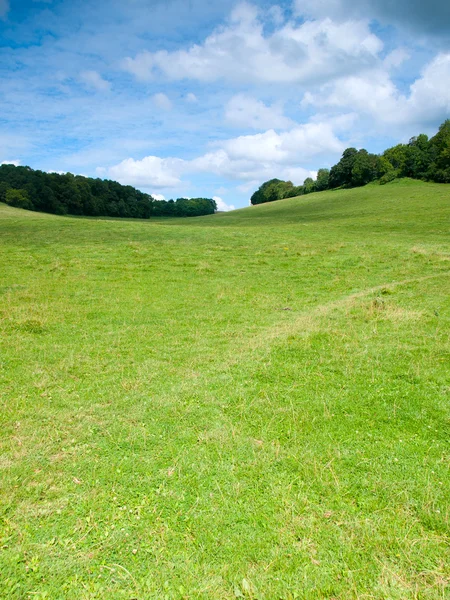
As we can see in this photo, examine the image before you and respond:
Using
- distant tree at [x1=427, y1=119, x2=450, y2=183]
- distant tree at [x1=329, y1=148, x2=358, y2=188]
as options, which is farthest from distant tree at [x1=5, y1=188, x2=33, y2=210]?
distant tree at [x1=427, y1=119, x2=450, y2=183]

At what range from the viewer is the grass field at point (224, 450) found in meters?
3.91

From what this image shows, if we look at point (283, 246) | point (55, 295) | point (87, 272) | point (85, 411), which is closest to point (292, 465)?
point (85, 411)

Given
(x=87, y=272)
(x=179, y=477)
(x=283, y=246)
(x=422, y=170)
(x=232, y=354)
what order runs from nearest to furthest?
(x=179, y=477) < (x=232, y=354) < (x=87, y=272) < (x=283, y=246) < (x=422, y=170)

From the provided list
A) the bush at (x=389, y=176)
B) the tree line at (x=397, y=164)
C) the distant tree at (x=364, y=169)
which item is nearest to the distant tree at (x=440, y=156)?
the tree line at (x=397, y=164)

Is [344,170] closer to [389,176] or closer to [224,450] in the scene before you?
[389,176]

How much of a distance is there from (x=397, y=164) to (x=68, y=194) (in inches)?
3005

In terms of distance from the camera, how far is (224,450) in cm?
566

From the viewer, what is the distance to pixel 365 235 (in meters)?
35.0

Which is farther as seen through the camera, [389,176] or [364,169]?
[364,169]

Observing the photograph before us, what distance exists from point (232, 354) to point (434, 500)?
5.37 meters

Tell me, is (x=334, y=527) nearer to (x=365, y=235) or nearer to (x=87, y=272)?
(x=87, y=272)

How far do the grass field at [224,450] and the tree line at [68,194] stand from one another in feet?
250

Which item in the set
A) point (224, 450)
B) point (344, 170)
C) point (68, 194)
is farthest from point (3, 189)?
point (224, 450)

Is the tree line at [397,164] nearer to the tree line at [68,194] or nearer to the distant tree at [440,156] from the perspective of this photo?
the distant tree at [440,156]
